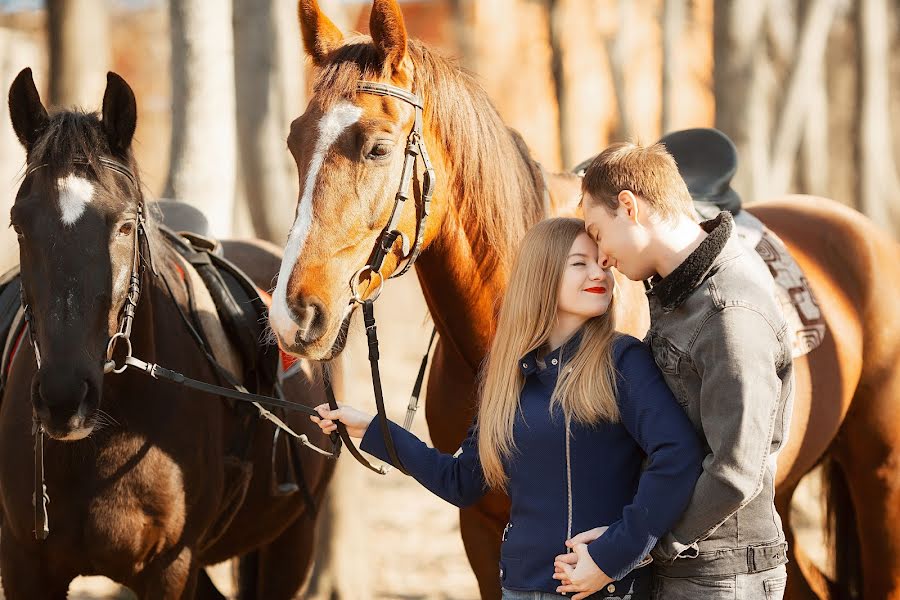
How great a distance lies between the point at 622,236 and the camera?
2.33 meters

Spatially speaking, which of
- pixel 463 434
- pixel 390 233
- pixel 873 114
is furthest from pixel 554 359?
pixel 873 114

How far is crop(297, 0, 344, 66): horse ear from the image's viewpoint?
2988 millimetres

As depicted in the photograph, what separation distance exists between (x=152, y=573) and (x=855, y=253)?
2832 millimetres

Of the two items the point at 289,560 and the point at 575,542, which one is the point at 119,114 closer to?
the point at 575,542

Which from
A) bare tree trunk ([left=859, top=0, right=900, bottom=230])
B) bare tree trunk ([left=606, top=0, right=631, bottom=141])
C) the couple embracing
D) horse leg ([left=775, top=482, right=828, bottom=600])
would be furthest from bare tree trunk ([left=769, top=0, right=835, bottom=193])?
the couple embracing

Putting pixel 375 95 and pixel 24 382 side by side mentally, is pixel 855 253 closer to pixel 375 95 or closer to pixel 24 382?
pixel 375 95

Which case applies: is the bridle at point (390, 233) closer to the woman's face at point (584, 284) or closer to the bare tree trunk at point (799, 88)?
the woman's face at point (584, 284)

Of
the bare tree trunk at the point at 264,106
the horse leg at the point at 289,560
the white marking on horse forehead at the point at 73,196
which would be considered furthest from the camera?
the bare tree trunk at the point at 264,106

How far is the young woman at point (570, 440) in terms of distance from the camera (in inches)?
85.9

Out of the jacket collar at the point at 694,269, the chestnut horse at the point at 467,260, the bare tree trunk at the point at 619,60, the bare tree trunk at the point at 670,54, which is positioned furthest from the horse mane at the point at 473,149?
the bare tree trunk at the point at 619,60

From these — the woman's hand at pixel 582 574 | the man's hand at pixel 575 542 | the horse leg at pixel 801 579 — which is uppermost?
the man's hand at pixel 575 542

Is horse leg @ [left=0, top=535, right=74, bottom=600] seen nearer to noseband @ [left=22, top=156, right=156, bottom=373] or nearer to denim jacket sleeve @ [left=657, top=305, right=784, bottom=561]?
noseband @ [left=22, top=156, right=156, bottom=373]

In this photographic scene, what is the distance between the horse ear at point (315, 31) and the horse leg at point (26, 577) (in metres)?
1.67

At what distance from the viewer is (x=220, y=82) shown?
5.69 meters
